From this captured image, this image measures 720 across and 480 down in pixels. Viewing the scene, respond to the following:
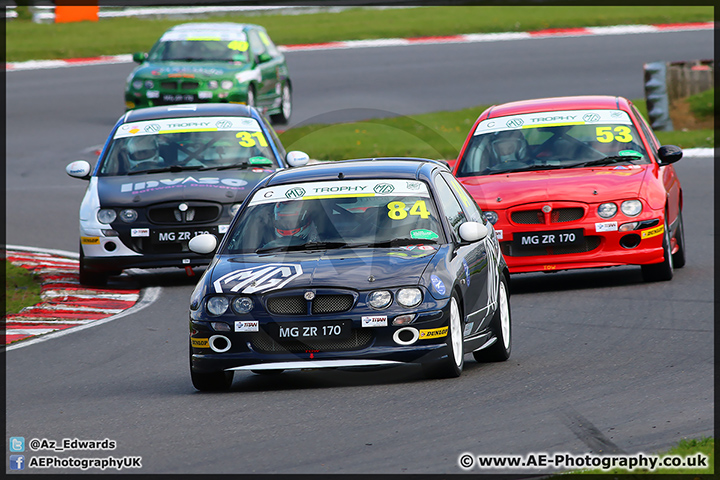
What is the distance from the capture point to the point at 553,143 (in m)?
14.0

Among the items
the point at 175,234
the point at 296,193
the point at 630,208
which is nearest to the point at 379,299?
the point at 296,193

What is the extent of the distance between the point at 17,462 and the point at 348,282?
246 cm

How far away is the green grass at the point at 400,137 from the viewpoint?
2358cm

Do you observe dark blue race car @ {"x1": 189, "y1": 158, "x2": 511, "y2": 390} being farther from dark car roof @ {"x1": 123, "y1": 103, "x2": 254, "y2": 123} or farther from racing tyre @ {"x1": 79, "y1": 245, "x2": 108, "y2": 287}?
dark car roof @ {"x1": 123, "y1": 103, "x2": 254, "y2": 123}

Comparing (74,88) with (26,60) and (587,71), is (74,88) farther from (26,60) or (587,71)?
(587,71)

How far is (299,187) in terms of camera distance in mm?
9703

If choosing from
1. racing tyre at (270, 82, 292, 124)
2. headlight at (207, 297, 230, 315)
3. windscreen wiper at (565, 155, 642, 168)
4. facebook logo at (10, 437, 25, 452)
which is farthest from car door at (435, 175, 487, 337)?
racing tyre at (270, 82, 292, 124)

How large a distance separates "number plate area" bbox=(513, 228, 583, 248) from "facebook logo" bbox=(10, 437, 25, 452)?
6374 millimetres

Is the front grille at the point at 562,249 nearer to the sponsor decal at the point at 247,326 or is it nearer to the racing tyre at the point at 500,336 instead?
the racing tyre at the point at 500,336

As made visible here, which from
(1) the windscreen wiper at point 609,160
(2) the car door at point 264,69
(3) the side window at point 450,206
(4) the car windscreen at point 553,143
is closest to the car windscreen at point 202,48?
(2) the car door at point 264,69

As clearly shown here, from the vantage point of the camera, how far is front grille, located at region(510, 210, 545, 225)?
1300cm

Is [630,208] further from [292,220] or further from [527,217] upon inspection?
[292,220]

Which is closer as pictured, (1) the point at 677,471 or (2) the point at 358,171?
(1) the point at 677,471
